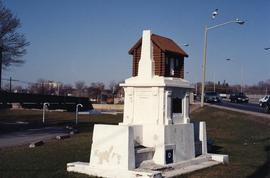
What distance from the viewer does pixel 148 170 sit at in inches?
432

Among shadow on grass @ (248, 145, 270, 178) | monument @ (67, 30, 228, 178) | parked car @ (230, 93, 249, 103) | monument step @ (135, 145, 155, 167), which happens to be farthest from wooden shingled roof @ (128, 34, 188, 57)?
parked car @ (230, 93, 249, 103)

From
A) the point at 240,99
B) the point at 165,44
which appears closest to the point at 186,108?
the point at 165,44

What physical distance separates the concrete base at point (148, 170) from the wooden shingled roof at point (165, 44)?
364 cm

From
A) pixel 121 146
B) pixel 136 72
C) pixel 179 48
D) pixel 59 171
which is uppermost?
pixel 179 48

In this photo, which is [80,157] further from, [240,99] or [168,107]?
[240,99]

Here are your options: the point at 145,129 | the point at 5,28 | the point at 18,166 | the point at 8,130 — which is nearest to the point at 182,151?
the point at 145,129

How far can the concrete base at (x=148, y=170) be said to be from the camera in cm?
1041

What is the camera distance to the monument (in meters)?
11.2

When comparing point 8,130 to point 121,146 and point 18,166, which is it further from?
point 121,146

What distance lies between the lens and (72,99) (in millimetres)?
62719

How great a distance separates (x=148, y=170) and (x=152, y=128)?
1937 millimetres

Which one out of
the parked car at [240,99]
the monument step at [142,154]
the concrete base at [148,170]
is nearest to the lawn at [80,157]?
the concrete base at [148,170]

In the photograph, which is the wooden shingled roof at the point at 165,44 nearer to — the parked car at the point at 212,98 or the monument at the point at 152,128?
the monument at the point at 152,128

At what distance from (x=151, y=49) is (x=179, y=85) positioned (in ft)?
4.77
